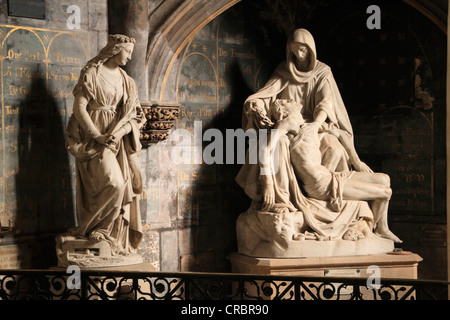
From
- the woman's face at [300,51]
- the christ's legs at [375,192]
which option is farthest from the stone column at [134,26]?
the christ's legs at [375,192]

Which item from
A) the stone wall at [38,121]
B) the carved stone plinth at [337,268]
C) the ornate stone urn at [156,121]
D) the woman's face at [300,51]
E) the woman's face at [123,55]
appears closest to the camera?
the woman's face at [123,55]

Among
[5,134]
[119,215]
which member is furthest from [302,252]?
[5,134]

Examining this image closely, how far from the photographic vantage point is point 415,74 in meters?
8.85

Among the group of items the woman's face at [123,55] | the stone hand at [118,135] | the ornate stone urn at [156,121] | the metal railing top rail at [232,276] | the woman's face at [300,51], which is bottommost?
the metal railing top rail at [232,276]

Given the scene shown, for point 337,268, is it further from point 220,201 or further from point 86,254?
point 86,254

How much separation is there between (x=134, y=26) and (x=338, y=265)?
9.85 ft

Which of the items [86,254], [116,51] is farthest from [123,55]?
[86,254]

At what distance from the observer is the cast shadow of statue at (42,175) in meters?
7.10

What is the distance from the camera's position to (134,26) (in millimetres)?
7621

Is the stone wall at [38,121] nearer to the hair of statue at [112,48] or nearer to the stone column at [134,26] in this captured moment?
the stone column at [134,26]

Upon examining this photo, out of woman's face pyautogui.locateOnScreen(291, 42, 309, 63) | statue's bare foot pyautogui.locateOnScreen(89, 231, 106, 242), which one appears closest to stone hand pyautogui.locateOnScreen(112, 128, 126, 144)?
statue's bare foot pyautogui.locateOnScreen(89, 231, 106, 242)

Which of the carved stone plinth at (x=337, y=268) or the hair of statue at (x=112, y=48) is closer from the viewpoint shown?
the hair of statue at (x=112, y=48)
